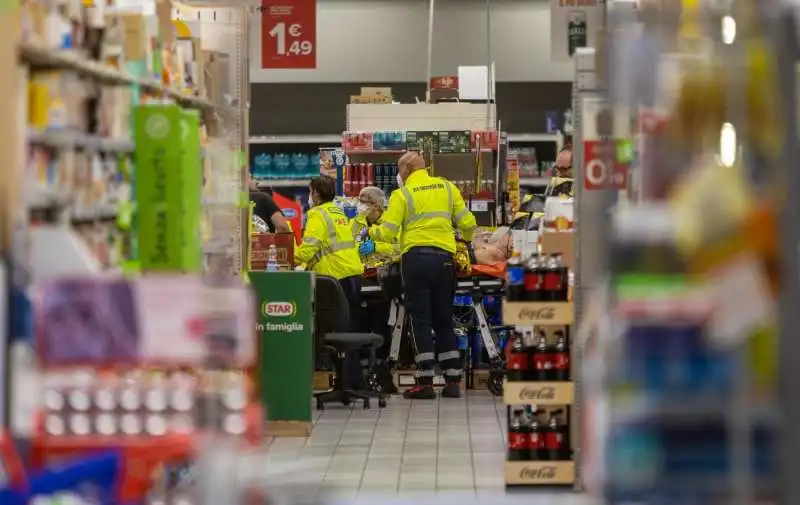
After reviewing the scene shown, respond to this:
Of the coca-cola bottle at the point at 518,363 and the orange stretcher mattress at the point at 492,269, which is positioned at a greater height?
the orange stretcher mattress at the point at 492,269

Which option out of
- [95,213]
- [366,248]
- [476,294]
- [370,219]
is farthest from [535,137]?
[95,213]

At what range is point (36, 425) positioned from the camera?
4.20 meters

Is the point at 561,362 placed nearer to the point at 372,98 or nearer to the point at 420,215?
the point at 420,215

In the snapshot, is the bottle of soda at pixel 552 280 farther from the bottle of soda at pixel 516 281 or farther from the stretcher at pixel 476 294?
the stretcher at pixel 476 294

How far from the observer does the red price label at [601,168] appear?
21.5 ft

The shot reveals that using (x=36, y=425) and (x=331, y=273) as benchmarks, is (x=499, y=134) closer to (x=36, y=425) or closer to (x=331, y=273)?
(x=331, y=273)

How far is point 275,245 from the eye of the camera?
1109 cm

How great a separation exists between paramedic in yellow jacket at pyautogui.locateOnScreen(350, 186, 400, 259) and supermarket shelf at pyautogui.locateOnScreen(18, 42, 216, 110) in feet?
17.3

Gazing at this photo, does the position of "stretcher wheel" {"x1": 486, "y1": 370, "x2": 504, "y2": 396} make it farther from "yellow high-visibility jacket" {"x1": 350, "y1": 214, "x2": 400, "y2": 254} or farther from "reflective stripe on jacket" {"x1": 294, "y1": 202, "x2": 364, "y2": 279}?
"reflective stripe on jacket" {"x1": 294, "y1": 202, "x2": 364, "y2": 279}

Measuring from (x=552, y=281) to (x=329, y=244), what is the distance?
4.21m

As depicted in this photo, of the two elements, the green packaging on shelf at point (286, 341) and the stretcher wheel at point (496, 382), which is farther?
the stretcher wheel at point (496, 382)

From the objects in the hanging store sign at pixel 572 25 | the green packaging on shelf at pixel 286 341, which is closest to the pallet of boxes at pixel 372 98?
the green packaging on shelf at pixel 286 341

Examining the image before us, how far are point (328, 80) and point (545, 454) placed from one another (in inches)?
481

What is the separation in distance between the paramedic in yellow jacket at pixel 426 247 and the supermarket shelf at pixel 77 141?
5.49m
